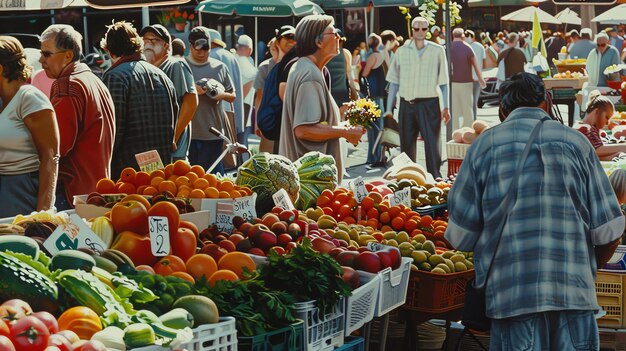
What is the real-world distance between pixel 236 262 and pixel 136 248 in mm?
404

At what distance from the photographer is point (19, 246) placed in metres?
3.79

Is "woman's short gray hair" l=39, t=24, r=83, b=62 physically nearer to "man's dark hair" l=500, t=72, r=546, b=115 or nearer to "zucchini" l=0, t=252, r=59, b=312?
"man's dark hair" l=500, t=72, r=546, b=115

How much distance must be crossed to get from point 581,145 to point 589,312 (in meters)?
0.67

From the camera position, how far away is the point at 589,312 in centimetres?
435

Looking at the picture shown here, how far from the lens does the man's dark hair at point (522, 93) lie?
14.7 ft

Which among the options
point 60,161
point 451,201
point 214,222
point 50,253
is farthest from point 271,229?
point 60,161

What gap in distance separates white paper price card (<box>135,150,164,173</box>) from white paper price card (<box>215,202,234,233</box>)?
3.49 ft

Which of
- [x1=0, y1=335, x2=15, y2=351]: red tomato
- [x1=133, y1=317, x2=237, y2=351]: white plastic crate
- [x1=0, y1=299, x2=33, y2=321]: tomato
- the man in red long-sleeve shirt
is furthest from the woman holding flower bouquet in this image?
[x1=0, y1=335, x2=15, y2=351]: red tomato

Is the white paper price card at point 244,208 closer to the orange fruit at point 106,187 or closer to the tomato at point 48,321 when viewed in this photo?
the orange fruit at point 106,187

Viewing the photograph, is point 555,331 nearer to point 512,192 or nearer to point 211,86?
point 512,192

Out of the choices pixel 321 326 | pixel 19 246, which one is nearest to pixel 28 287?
pixel 19 246

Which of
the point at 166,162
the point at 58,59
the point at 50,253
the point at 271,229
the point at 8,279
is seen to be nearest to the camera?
the point at 8,279

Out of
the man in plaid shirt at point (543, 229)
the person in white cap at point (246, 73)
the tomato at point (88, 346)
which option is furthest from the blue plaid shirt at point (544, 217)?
the person in white cap at point (246, 73)

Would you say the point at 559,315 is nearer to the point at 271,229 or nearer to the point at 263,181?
the point at 271,229
